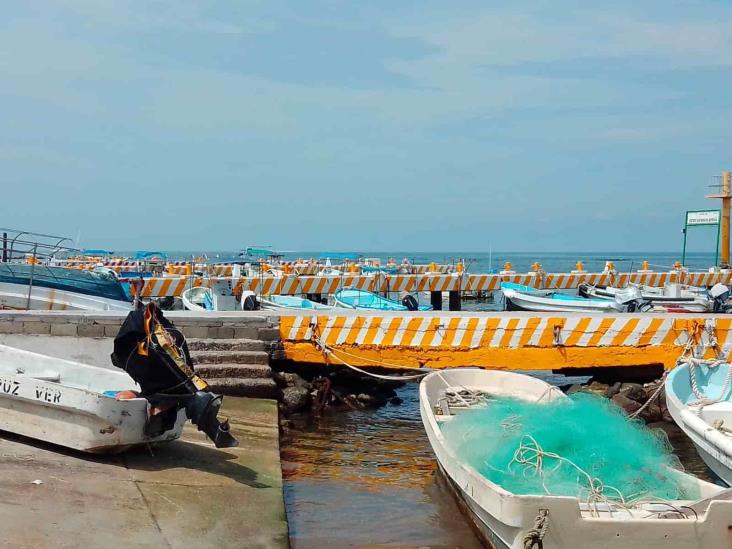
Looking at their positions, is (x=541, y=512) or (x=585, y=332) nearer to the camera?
(x=541, y=512)

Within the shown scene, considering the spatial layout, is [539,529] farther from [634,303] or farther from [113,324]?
[634,303]

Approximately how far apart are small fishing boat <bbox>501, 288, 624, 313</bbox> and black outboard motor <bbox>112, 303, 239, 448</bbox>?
1533 centimetres

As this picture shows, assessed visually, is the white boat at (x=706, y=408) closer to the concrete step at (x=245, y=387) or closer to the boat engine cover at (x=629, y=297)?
the concrete step at (x=245, y=387)

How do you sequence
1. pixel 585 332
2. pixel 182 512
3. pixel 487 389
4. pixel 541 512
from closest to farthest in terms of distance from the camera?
1. pixel 541 512
2. pixel 182 512
3. pixel 487 389
4. pixel 585 332

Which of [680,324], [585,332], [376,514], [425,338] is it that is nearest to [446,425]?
[376,514]

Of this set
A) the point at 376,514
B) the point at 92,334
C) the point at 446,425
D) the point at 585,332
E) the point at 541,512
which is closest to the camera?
the point at 541,512

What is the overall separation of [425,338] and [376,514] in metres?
5.02

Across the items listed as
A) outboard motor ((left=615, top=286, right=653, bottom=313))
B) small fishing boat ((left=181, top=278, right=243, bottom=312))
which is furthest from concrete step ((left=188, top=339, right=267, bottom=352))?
outboard motor ((left=615, top=286, right=653, bottom=313))

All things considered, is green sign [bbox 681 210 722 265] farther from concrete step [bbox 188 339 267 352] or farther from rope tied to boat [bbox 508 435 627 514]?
rope tied to boat [bbox 508 435 627 514]

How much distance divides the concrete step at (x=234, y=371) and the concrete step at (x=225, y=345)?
0.46 m

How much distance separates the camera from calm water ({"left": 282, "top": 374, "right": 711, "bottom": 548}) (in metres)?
7.65

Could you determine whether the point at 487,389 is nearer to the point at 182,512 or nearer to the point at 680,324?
the point at 680,324

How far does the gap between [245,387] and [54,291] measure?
7.01m

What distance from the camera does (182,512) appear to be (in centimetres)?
645
